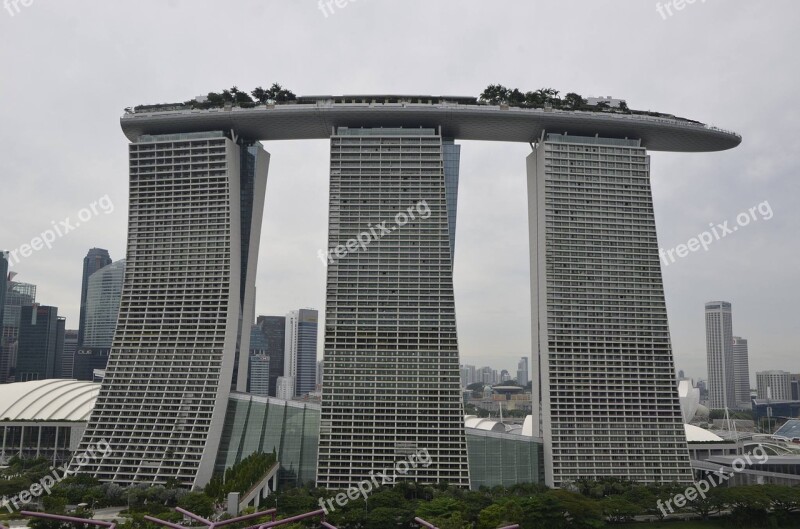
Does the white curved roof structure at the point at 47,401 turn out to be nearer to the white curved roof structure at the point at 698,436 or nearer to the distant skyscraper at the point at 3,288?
the white curved roof structure at the point at 698,436

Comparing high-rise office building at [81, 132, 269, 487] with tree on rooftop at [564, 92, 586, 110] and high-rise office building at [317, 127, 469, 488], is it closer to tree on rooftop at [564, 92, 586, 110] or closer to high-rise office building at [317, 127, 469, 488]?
high-rise office building at [317, 127, 469, 488]

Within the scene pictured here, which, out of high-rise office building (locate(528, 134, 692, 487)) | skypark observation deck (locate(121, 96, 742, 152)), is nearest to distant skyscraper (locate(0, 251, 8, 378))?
skypark observation deck (locate(121, 96, 742, 152))

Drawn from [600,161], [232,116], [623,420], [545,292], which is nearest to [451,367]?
[545,292]

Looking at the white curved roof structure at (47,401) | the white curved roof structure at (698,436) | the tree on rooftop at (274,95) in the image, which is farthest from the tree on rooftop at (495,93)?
the white curved roof structure at (47,401)

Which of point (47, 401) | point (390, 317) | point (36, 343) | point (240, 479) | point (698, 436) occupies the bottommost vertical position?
point (240, 479)

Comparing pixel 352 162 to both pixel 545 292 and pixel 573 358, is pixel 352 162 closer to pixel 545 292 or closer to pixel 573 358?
pixel 545 292

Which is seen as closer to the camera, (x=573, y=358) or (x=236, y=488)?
(x=236, y=488)

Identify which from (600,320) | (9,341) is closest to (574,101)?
(600,320)

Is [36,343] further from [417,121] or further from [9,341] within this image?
[417,121]

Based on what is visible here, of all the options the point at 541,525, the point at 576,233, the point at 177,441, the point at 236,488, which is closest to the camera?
the point at 541,525
